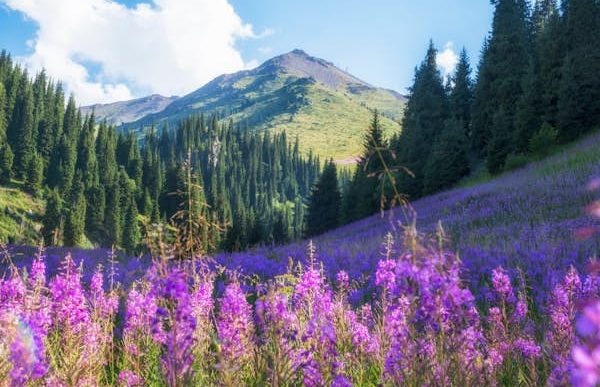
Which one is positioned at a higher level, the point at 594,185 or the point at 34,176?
the point at 34,176

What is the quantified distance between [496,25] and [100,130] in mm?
104433

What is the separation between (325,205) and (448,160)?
20274 mm

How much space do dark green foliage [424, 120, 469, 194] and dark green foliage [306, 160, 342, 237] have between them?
17742 millimetres

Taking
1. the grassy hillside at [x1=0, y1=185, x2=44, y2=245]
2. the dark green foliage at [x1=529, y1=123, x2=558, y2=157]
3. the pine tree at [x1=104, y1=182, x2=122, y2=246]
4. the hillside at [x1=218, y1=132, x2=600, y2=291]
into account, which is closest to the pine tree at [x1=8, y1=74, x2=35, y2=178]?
the grassy hillside at [x1=0, y1=185, x2=44, y2=245]

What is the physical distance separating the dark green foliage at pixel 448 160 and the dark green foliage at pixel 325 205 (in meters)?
17.7

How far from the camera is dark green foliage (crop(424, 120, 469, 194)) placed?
1444 inches

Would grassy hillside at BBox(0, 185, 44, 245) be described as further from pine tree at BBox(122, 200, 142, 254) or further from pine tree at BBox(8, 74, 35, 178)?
pine tree at BBox(122, 200, 142, 254)

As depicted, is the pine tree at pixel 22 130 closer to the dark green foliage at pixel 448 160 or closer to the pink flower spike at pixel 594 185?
the dark green foliage at pixel 448 160

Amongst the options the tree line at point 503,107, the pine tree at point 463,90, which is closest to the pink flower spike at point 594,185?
the tree line at point 503,107

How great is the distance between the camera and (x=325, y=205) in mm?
54875

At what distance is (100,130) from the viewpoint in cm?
12331

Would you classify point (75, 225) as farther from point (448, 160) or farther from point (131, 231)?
point (448, 160)

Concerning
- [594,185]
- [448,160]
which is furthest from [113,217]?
[594,185]

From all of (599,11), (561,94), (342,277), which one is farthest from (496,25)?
(342,277)
